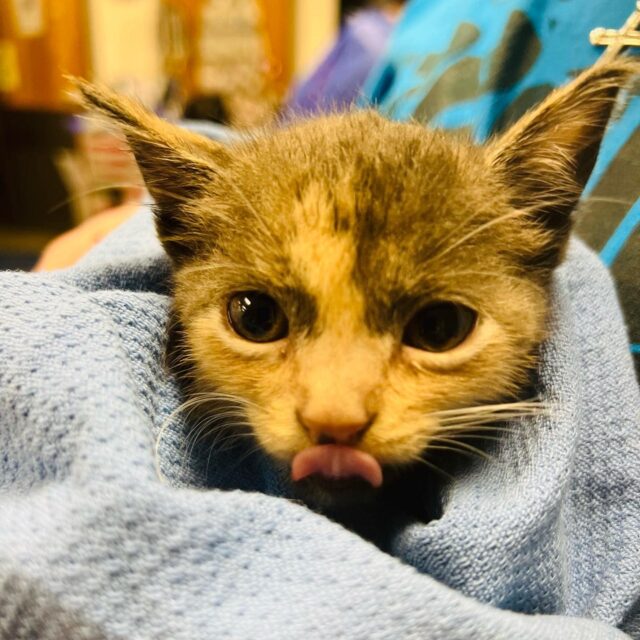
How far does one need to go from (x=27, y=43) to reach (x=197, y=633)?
13.6ft

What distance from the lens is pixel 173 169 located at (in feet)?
3.34

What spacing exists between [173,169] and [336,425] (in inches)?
20.0

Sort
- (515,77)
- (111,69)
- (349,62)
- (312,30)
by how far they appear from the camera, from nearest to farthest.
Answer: (515,77), (349,62), (312,30), (111,69)

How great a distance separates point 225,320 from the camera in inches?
37.3

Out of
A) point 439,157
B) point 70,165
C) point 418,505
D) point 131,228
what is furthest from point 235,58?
point 418,505

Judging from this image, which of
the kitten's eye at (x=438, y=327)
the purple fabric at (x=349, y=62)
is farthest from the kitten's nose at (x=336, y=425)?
the purple fabric at (x=349, y=62)

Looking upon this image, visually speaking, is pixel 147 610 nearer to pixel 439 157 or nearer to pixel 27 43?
pixel 439 157

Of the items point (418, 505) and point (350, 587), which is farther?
point (418, 505)

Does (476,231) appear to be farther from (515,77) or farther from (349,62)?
(349,62)

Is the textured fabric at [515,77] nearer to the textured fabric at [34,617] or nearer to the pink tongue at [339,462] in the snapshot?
the pink tongue at [339,462]

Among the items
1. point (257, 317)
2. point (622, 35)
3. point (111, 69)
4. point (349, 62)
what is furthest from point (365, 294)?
point (111, 69)

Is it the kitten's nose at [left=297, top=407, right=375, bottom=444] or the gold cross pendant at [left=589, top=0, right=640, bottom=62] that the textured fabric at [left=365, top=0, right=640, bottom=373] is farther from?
the kitten's nose at [left=297, top=407, right=375, bottom=444]

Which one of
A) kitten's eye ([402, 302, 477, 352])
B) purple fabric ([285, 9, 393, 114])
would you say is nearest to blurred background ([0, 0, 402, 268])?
purple fabric ([285, 9, 393, 114])

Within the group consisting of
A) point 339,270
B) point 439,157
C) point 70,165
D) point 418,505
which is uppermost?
point 439,157
